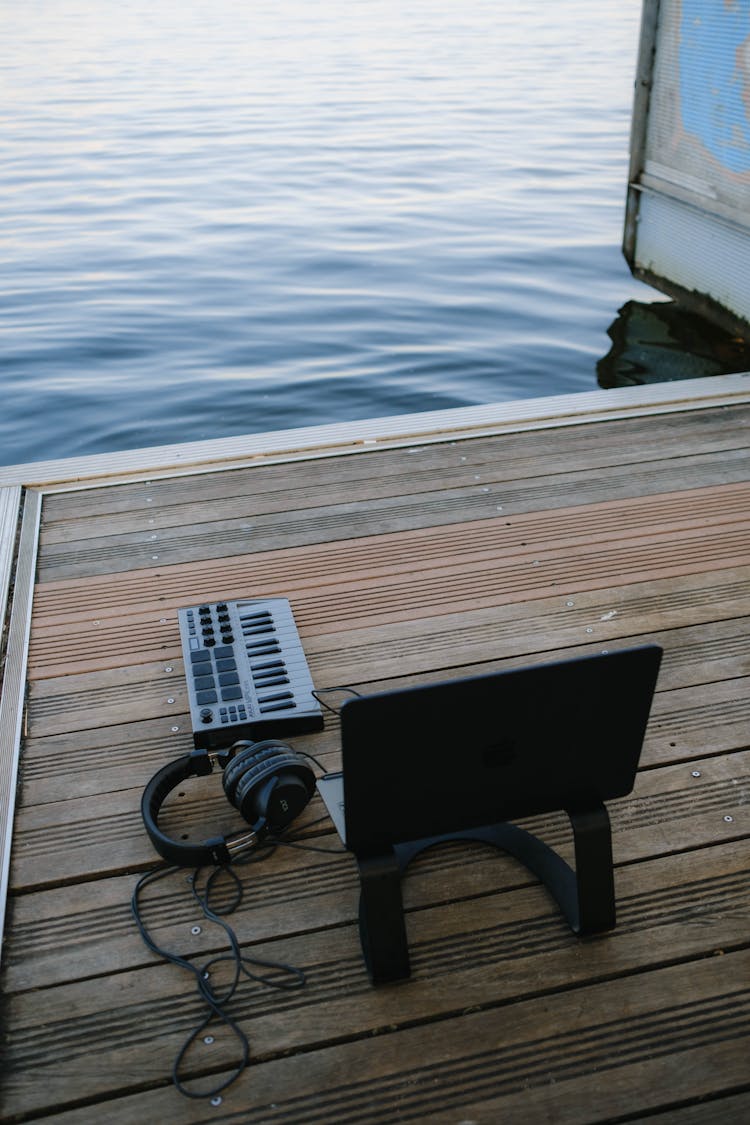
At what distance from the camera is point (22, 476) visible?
11.9ft

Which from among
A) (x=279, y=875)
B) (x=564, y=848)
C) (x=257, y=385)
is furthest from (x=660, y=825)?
(x=257, y=385)

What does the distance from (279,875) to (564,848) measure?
0.56m

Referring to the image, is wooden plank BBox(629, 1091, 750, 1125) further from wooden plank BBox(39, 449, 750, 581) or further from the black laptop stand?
wooden plank BBox(39, 449, 750, 581)

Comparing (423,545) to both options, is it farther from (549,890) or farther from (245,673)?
(549,890)

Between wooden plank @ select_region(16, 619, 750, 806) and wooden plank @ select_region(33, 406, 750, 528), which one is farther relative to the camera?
wooden plank @ select_region(33, 406, 750, 528)

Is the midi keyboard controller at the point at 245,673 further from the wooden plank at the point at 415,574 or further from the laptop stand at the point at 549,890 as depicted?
the laptop stand at the point at 549,890

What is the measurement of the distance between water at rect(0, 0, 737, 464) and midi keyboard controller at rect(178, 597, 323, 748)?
3379mm

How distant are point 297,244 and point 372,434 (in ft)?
18.0

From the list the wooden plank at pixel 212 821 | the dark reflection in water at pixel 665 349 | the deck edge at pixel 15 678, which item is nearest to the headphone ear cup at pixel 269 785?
the wooden plank at pixel 212 821

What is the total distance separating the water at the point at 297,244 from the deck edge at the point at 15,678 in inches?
103

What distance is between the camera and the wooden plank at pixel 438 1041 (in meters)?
1.57

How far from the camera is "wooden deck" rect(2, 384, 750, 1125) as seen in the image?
1605 millimetres

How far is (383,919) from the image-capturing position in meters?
1.68

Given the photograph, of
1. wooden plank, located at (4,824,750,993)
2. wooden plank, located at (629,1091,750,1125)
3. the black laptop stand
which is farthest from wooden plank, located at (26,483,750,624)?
wooden plank, located at (629,1091,750,1125)
